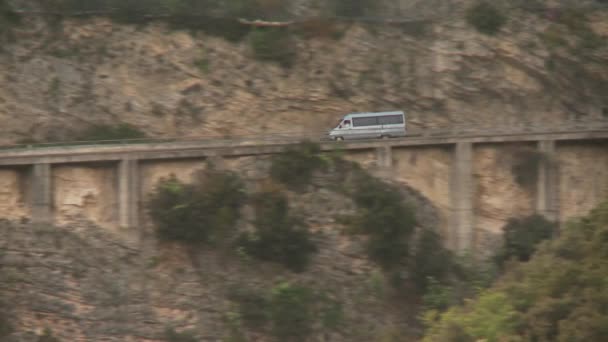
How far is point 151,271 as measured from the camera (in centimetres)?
4597

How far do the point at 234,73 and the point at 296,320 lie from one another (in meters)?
15.7

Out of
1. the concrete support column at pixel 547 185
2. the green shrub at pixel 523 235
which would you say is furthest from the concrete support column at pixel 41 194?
the concrete support column at pixel 547 185

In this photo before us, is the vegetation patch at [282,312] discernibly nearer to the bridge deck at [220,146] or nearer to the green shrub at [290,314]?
the green shrub at [290,314]

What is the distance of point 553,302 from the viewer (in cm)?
3228

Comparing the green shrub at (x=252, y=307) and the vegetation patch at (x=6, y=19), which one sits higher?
the vegetation patch at (x=6, y=19)

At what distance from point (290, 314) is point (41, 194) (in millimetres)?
11413

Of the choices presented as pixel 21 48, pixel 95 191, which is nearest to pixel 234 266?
pixel 95 191

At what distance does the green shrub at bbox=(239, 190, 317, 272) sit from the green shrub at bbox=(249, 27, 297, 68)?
10980 millimetres

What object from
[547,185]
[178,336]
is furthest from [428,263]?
[178,336]

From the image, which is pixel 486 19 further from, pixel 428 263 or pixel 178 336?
pixel 178 336

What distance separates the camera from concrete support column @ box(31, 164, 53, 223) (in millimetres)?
45062

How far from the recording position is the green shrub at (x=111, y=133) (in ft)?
174

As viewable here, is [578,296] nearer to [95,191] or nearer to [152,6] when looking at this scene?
[95,191]

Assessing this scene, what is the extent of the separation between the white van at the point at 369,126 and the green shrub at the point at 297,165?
9.01 feet
